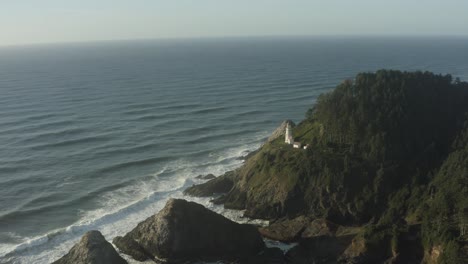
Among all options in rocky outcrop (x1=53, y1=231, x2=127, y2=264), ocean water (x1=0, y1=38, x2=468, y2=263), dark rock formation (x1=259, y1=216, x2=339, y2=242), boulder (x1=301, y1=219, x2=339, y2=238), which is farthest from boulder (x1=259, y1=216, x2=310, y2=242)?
rocky outcrop (x1=53, y1=231, x2=127, y2=264)

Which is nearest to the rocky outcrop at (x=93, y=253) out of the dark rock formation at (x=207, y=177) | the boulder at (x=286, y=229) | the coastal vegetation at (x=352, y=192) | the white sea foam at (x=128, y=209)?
the coastal vegetation at (x=352, y=192)

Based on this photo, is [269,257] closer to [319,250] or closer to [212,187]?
[319,250]

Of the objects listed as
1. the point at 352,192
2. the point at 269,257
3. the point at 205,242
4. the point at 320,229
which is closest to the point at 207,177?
the point at 352,192

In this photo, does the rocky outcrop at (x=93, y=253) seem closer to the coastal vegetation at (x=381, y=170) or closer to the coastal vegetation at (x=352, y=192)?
the coastal vegetation at (x=352, y=192)

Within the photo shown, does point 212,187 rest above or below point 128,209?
above

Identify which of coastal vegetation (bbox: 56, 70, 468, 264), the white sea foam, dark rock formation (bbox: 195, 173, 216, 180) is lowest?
the white sea foam

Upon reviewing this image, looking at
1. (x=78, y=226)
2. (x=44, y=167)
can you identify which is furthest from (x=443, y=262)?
(x=44, y=167)

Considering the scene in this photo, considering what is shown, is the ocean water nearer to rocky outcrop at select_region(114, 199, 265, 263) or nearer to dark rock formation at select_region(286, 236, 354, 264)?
rocky outcrop at select_region(114, 199, 265, 263)
